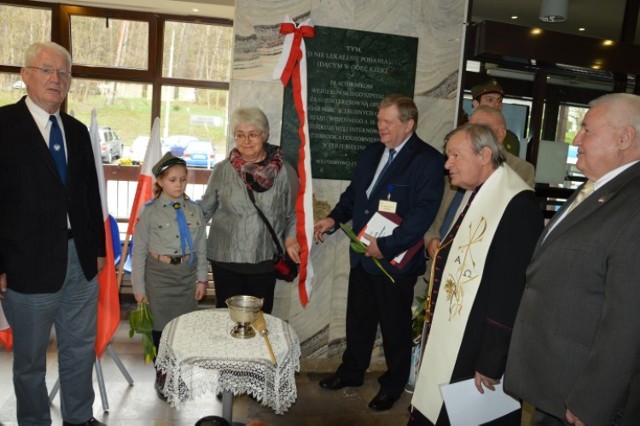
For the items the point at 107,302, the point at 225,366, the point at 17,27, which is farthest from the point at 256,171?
the point at 17,27

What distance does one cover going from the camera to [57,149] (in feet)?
7.80

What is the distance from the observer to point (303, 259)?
10.7 feet

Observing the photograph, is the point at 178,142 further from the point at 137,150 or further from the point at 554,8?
the point at 554,8

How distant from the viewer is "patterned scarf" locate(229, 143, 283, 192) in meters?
2.89

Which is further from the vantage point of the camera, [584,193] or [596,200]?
[584,193]

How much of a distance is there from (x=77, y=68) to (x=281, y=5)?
2774 mm

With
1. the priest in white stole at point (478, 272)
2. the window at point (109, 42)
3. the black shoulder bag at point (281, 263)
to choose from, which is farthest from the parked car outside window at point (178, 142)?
the priest in white stole at point (478, 272)

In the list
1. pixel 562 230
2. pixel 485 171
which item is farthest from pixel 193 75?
pixel 562 230

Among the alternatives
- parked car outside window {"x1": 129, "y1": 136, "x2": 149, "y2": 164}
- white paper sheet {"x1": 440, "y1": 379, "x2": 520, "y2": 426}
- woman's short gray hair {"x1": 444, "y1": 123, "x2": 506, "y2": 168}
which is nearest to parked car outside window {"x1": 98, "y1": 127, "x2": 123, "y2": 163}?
parked car outside window {"x1": 129, "y1": 136, "x2": 149, "y2": 164}

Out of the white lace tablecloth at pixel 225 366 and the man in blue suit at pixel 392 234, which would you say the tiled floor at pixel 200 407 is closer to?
the man in blue suit at pixel 392 234

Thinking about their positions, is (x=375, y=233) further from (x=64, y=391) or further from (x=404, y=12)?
(x=64, y=391)

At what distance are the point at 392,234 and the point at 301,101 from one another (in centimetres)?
99

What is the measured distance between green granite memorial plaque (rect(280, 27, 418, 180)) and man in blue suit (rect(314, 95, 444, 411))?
29 cm

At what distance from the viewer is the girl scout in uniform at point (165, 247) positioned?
2.90 m
